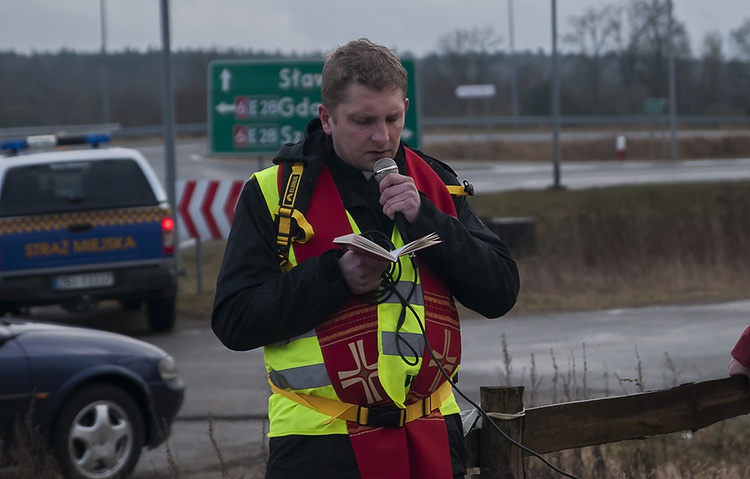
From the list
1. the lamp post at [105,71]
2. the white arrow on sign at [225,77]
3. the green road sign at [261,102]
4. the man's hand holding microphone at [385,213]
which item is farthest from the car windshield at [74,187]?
the lamp post at [105,71]

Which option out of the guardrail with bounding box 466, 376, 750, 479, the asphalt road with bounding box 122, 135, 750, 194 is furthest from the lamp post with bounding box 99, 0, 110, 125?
the guardrail with bounding box 466, 376, 750, 479

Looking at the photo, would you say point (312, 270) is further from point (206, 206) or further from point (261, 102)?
point (261, 102)

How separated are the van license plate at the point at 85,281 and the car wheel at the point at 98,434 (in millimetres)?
5217

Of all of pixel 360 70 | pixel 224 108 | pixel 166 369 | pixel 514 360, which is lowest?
pixel 514 360

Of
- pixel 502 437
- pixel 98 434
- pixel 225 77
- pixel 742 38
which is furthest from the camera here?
pixel 742 38

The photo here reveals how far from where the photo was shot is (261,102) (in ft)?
52.4

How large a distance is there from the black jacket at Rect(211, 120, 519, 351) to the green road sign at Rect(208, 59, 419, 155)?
12882 mm

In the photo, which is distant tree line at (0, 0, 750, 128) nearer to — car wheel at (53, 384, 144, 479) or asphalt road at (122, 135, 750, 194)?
asphalt road at (122, 135, 750, 194)

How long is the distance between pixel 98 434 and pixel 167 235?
5630mm

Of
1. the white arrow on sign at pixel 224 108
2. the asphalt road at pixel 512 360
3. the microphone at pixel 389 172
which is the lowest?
the asphalt road at pixel 512 360

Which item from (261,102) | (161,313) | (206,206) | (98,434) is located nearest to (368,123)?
(98,434)

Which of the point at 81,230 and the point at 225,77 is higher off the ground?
the point at 225,77

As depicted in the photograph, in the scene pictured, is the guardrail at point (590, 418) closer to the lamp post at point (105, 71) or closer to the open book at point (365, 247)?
the open book at point (365, 247)

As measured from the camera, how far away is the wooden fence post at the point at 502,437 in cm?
382
